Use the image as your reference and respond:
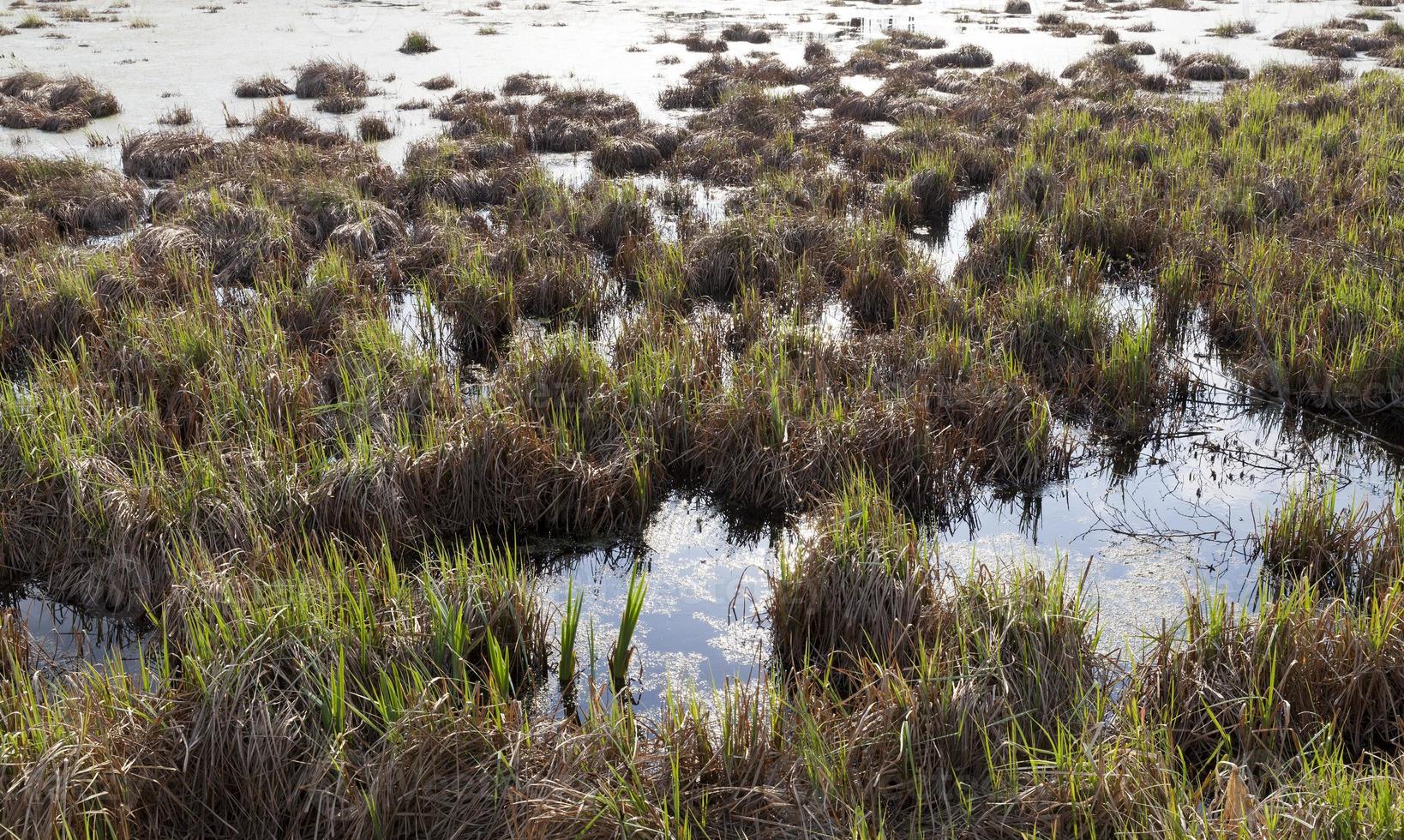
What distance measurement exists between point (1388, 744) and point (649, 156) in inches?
414

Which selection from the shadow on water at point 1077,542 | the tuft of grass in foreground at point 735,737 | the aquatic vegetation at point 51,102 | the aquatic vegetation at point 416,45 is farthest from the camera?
the aquatic vegetation at point 416,45

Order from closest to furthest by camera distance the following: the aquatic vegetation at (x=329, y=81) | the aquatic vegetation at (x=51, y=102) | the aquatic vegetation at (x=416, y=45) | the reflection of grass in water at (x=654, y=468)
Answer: the reflection of grass in water at (x=654, y=468) < the aquatic vegetation at (x=51, y=102) < the aquatic vegetation at (x=329, y=81) < the aquatic vegetation at (x=416, y=45)

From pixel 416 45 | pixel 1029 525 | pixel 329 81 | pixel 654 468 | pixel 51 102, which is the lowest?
pixel 1029 525

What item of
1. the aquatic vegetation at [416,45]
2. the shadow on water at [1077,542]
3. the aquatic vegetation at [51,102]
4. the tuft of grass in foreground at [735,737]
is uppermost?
the aquatic vegetation at [416,45]

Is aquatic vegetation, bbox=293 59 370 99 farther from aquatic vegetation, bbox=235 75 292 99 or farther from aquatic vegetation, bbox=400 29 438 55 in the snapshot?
aquatic vegetation, bbox=400 29 438 55

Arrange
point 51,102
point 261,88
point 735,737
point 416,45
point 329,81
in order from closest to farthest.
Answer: point 735,737 → point 51,102 → point 261,88 → point 329,81 → point 416,45

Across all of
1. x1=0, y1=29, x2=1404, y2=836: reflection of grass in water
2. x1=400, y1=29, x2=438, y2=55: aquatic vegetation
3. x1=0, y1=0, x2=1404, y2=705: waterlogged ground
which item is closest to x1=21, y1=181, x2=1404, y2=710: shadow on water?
x1=0, y1=0, x2=1404, y2=705: waterlogged ground

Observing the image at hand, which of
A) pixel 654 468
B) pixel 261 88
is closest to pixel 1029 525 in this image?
pixel 654 468

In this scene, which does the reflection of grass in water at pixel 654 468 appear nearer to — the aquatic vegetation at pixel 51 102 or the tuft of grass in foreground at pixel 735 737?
the tuft of grass in foreground at pixel 735 737

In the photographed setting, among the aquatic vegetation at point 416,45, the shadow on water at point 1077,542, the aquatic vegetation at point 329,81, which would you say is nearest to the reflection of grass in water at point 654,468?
the shadow on water at point 1077,542

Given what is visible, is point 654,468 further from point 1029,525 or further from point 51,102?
point 51,102

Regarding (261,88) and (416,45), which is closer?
(261,88)

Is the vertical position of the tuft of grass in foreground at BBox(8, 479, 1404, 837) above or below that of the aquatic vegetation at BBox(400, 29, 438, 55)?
below

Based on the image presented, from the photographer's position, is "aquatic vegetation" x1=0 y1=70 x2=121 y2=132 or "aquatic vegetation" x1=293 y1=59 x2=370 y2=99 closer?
"aquatic vegetation" x1=0 y1=70 x2=121 y2=132
